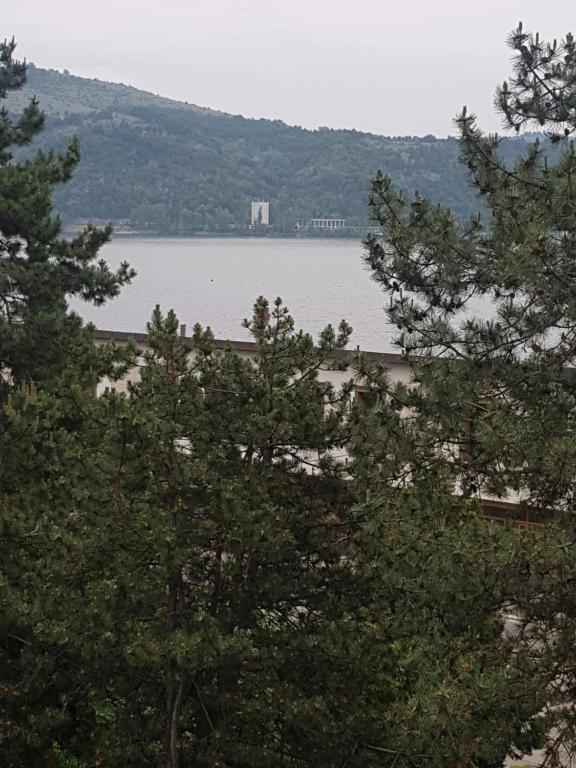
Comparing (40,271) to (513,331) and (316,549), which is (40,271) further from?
(513,331)

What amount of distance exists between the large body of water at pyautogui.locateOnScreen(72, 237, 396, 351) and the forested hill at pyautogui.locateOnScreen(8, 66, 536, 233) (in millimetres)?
3109

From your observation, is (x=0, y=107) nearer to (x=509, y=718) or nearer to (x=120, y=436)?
(x=120, y=436)

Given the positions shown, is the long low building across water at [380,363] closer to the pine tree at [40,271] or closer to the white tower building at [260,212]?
the pine tree at [40,271]

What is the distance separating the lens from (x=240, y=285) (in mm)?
66375

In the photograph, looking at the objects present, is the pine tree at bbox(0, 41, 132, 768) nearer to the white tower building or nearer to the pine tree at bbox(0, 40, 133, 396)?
the pine tree at bbox(0, 40, 133, 396)

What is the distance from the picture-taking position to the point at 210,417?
35.5ft

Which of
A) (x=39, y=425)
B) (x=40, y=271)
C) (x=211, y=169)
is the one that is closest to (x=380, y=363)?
(x=39, y=425)

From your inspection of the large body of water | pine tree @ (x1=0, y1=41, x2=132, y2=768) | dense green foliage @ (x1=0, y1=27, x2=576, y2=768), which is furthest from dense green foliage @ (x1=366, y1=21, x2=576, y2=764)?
the large body of water

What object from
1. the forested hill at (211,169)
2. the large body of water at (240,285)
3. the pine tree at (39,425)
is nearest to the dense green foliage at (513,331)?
the pine tree at (39,425)

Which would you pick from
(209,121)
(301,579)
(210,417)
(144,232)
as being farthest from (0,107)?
(209,121)

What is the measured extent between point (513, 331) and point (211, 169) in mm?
78659

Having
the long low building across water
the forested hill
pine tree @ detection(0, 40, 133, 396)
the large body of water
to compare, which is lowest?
the large body of water

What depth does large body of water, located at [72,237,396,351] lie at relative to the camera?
149 ft

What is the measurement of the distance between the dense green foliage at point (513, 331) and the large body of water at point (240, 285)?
743 inches
